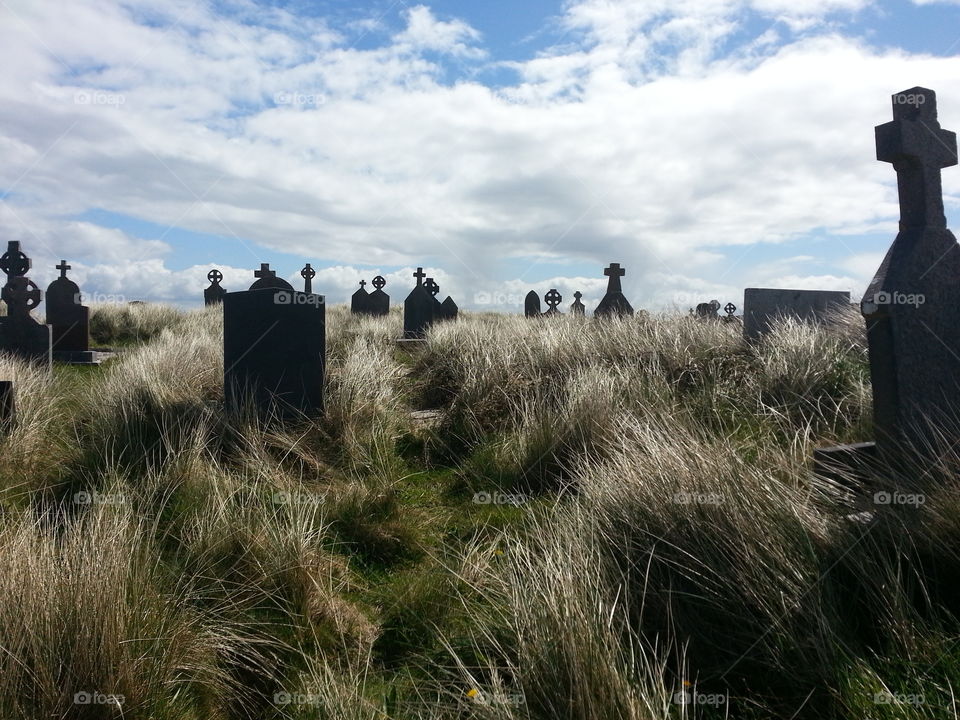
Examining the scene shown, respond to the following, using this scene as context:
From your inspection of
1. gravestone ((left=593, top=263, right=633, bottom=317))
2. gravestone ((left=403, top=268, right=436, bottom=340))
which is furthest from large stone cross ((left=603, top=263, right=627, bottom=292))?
gravestone ((left=403, top=268, right=436, bottom=340))

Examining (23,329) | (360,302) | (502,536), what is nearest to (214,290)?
(360,302)

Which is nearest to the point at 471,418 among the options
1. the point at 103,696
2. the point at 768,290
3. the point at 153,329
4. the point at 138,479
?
the point at 138,479

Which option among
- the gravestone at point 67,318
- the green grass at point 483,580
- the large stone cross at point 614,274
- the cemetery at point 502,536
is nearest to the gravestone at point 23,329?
the gravestone at point 67,318

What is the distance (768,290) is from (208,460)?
346 inches

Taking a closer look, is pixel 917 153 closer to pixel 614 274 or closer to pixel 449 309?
pixel 614 274

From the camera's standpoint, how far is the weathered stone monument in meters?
6.74

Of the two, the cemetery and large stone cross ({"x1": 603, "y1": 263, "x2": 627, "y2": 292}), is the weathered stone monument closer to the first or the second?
the cemetery

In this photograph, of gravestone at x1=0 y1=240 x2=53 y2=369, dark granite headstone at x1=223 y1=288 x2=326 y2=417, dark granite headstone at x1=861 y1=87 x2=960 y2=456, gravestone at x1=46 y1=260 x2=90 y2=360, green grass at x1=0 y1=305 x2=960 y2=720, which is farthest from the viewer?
gravestone at x1=46 y1=260 x2=90 y2=360

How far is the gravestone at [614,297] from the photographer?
15045 millimetres

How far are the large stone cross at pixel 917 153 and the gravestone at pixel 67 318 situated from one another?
12506 mm

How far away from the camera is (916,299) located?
13.9 feet

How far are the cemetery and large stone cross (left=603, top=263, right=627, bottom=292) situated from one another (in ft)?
26.9

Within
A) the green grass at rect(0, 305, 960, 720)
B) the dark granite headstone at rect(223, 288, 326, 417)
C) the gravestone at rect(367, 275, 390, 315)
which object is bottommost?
the green grass at rect(0, 305, 960, 720)

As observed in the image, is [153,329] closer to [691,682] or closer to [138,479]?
[138,479]
